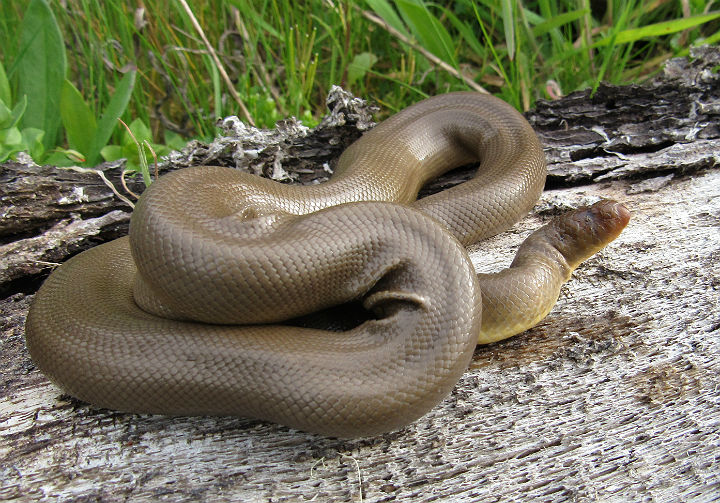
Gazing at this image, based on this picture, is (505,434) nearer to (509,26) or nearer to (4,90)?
(509,26)

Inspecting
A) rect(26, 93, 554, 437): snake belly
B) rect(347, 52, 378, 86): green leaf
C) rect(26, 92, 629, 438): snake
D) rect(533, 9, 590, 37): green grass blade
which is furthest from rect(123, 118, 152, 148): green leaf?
rect(533, 9, 590, 37): green grass blade

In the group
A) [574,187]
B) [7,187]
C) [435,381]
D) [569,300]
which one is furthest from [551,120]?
[7,187]

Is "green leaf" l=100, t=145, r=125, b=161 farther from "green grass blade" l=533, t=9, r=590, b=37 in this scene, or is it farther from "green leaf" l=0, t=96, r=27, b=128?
"green grass blade" l=533, t=9, r=590, b=37

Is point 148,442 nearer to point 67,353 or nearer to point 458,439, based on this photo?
point 67,353

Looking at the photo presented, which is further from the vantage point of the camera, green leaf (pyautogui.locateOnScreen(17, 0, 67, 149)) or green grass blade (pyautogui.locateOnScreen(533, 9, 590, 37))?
green grass blade (pyautogui.locateOnScreen(533, 9, 590, 37))

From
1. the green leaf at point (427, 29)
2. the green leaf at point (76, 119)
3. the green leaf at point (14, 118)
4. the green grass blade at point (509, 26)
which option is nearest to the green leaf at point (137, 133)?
the green leaf at point (76, 119)

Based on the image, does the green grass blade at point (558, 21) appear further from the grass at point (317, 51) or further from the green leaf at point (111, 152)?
the green leaf at point (111, 152)
